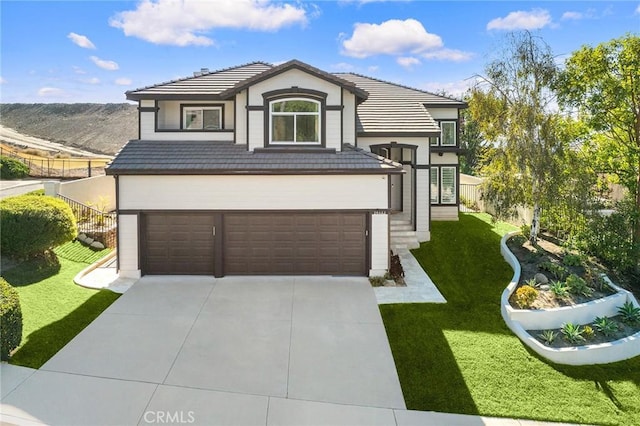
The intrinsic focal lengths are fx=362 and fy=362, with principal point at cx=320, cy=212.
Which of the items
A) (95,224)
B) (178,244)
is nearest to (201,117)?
(178,244)

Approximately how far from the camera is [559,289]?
987 centimetres

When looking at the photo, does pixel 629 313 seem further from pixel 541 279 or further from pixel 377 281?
pixel 377 281

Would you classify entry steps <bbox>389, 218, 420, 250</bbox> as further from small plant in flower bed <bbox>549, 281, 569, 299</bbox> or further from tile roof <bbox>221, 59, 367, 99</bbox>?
tile roof <bbox>221, 59, 367, 99</bbox>

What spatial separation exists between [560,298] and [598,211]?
432cm

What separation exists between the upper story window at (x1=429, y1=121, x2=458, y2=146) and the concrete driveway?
34.1 feet

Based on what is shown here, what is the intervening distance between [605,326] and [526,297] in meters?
1.70

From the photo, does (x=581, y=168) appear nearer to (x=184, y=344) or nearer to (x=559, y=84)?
(x=559, y=84)

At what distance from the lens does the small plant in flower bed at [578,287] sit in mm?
9961

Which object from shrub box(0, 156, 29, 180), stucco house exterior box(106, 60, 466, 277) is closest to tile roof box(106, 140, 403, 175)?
stucco house exterior box(106, 60, 466, 277)

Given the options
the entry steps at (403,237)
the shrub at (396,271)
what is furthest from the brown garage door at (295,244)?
the entry steps at (403,237)

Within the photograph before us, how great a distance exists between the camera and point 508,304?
31.5 ft

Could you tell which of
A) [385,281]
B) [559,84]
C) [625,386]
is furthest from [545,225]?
[625,386]

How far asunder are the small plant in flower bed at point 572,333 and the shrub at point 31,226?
49.2 feet

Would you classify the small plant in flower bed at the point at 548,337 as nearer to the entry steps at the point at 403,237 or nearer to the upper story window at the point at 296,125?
the entry steps at the point at 403,237
